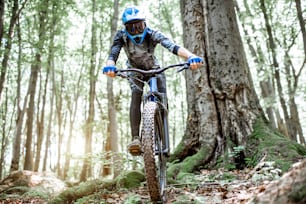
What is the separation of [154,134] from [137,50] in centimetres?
131

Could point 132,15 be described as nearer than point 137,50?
Yes

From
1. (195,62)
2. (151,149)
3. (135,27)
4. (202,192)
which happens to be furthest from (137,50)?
(202,192)

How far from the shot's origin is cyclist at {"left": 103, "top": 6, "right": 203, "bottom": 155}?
361cm

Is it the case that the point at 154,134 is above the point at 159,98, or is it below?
below

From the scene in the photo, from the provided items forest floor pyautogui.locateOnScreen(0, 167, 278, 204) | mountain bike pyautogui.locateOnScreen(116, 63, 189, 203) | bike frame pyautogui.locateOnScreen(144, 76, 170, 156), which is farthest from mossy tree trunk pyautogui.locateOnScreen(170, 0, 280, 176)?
mountain bike pyautogui.locateOnScreen(116, 63, 189, 203)

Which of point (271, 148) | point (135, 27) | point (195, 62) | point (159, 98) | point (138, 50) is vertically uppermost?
point (135, 27)

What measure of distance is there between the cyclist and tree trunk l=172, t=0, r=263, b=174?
208 cm

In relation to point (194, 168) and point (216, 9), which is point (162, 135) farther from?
point (216, 9)

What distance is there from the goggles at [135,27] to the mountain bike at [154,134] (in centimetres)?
59

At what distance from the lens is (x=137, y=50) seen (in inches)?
156

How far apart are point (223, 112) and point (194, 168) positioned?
125 cm

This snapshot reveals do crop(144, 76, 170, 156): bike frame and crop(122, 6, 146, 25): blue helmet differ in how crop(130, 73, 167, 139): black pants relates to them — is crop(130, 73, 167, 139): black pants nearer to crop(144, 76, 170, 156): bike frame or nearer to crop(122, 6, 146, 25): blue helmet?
crop(144, 76, 170, 156): bike frame

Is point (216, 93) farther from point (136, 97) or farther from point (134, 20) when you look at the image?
point (134, 20)

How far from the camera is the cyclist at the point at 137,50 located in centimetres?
361
